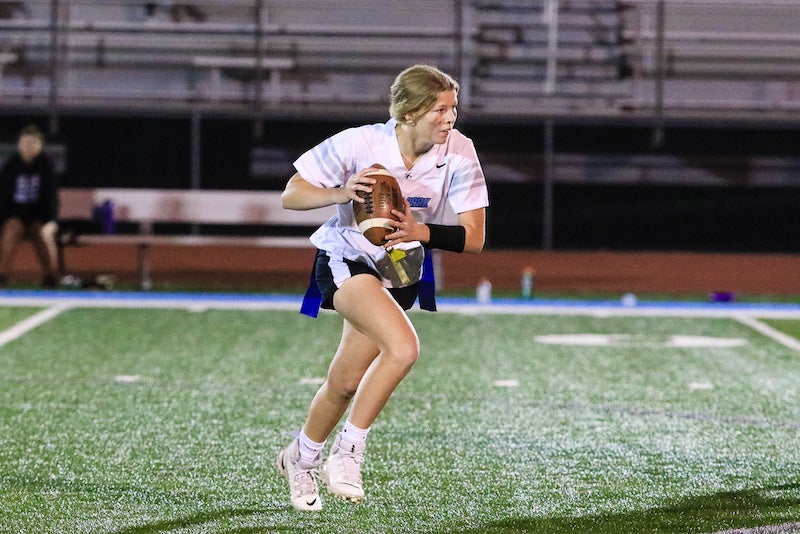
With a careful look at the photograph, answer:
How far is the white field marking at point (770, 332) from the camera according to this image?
1046 centimetres

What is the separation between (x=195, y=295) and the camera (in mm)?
14203

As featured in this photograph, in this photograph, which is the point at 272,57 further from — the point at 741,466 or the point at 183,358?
the point at 741,466

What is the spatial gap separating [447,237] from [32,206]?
417 inches

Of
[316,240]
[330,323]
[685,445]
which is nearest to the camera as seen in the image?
[316,240]

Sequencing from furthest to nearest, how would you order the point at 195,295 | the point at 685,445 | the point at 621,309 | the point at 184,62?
the point at 184,62
the point at 195,295
the point at 621,309
the point at 685,445

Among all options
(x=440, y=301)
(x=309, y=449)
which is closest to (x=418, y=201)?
(x=309, y=449)

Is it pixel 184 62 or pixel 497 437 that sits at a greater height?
pixel 184 62

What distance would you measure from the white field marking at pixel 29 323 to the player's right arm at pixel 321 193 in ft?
18.8

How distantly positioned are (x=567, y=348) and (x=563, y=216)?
7.05 meters

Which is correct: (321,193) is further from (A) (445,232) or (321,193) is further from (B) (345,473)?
(B) (345,473)

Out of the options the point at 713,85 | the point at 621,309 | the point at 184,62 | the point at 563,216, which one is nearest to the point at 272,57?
the point at 184,62

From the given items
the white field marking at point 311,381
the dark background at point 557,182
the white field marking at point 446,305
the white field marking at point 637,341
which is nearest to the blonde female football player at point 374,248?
the white field marking at point 311,381

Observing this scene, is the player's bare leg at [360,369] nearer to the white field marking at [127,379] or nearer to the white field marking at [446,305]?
the white field marking at [127,379]

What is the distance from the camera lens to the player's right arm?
4.47 meters
